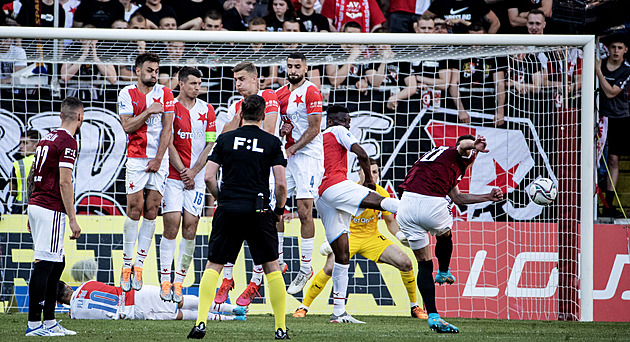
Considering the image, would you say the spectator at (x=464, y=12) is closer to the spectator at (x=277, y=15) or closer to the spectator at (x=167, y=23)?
the spectator at (x=277, y=15)

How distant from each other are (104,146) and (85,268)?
6.90ft

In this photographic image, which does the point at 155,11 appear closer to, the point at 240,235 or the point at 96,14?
the point at 96,14

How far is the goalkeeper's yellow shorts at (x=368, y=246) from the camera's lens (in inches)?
395

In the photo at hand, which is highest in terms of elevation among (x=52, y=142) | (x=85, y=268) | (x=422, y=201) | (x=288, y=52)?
(x=288, y=52)

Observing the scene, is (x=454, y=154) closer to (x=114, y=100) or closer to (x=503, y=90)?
(x=503, y=90)

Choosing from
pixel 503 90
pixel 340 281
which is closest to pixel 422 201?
pixel 340 281

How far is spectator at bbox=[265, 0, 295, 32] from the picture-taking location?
13.1 meters

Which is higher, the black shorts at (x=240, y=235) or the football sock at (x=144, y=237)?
the black shorts at (x=240, y=235)

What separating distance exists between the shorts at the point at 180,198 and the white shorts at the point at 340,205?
1.65 meters

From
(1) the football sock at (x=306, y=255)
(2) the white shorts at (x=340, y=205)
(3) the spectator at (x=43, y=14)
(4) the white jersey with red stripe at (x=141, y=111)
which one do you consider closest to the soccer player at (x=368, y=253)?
(1) the football sock at (x=306, y=255)

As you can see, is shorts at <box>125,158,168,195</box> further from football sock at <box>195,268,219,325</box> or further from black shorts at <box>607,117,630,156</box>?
black shorts at <box>607,117,630,156</box>

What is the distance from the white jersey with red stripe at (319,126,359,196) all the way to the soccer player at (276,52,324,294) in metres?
0.08

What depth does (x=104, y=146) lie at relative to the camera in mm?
12125

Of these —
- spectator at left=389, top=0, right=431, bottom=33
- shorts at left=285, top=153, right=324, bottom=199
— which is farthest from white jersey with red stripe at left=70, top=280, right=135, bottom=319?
spectator at left=389, top=0, right=431, bottom=33
